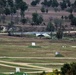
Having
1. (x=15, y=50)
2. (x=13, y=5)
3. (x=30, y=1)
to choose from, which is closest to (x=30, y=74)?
(x=15, y=50)

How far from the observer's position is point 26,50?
8094cm

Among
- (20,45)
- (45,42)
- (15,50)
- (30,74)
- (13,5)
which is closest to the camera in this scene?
(30,74)

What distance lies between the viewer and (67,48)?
85.4 m

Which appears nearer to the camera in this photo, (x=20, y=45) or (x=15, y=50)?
(x=15, y=50)

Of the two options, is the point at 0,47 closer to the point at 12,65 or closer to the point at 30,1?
the point at 12,65

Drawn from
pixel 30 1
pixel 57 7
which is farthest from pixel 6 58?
pixel 30 1

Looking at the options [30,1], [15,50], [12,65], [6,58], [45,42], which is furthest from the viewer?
[30,1]

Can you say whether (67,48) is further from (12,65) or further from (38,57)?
(12,65)

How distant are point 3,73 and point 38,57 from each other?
1646 centimetres

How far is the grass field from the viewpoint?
62.2 metres

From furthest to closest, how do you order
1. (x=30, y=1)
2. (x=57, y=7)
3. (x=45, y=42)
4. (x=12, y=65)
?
(x=30, y=1), (x=57, y=7), (x=45, y=42), (x=12, y=65)

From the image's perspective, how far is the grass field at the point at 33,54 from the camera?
62247 millimetres

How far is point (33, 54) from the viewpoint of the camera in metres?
75.9

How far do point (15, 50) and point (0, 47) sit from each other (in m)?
5.18
